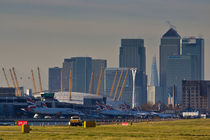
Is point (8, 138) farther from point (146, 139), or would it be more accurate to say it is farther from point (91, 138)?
point (146, 139)

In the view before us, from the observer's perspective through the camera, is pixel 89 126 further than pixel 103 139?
Yes

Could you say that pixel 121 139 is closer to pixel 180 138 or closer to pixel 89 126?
pixel 180 138

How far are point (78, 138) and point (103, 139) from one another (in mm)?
4069

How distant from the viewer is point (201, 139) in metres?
93.4

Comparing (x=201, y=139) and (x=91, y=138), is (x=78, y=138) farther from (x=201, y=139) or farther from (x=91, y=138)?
(x=201, y=139)

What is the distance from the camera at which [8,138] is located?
9562 cm

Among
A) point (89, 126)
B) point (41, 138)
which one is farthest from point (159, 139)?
point (89, 126)

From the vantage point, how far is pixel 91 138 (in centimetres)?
9438

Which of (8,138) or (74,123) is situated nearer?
(8,138)

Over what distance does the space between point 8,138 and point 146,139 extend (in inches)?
713

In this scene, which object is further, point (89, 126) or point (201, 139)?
point (89, 126)

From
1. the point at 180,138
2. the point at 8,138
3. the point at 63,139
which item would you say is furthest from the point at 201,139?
the point at 8,138

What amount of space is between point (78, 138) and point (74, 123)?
175ft

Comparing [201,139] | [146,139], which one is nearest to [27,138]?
[146,139]
